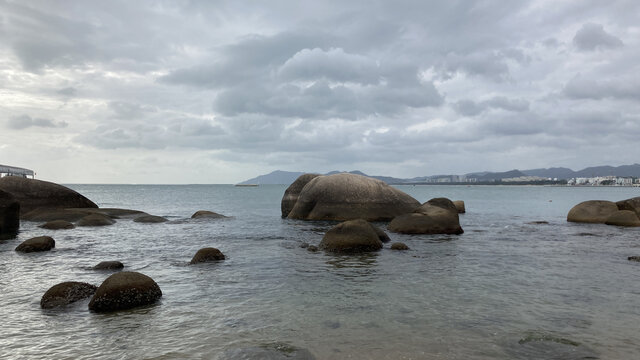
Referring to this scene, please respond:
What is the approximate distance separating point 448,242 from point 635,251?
290 inches

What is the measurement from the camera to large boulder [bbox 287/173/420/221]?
1093 inches

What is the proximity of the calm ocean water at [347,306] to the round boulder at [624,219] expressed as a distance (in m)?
11.3

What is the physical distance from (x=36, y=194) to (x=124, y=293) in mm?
26685

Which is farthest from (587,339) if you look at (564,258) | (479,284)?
(564,258)

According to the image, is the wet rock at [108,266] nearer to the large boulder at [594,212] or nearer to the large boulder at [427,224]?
the large boulder at [427,224]

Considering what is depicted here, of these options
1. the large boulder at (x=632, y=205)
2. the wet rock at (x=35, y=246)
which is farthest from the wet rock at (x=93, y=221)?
the large boulder at (x=632, y=205)

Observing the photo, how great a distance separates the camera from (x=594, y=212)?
30.0 meters

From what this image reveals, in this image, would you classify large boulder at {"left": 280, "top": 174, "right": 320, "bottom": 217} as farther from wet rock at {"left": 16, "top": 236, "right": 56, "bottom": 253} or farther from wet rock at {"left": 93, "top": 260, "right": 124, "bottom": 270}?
wet rock at {"left": 93, "top": 260, "right": 124, "bottom": 270}

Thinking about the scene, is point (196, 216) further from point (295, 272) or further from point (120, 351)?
point (120, 351)

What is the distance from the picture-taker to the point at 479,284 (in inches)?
440

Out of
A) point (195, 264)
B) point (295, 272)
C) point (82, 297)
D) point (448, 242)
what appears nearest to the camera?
point (82, 297)

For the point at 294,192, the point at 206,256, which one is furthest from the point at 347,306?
the point at 294,192

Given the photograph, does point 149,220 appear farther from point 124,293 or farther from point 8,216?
point 124,293

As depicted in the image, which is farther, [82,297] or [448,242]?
[448,242]
